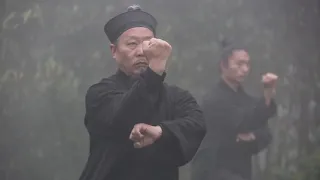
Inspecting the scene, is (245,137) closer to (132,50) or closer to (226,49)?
(226,49)

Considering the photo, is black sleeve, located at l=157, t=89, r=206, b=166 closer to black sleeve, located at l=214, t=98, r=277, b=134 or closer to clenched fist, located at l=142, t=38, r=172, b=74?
clenched fist, located at l=142, t=38, r=172, b=74

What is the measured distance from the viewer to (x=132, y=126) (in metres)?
1.91

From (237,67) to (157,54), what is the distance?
1398mm

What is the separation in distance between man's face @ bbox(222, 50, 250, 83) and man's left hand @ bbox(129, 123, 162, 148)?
53.0 inches

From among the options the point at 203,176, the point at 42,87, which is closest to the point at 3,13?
the point at 42,87

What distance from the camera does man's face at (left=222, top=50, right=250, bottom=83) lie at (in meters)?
3.18

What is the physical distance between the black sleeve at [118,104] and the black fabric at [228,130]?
1.18m

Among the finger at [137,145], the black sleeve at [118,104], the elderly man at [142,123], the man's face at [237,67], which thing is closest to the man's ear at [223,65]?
the man's face at [237,67]

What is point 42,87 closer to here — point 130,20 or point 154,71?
point 130,20

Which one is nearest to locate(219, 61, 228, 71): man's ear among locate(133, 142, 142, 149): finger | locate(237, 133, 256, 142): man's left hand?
locate(237, 133, 256, 142): man's left hand

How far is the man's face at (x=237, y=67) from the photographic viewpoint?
3176mm

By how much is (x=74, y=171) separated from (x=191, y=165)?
0.64 meters

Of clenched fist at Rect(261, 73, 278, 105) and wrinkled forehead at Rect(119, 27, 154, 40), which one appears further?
clenched fist at Rect(261, 73, 278, 105)

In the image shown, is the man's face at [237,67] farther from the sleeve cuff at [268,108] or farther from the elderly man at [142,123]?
the elderly man at [142,123]
